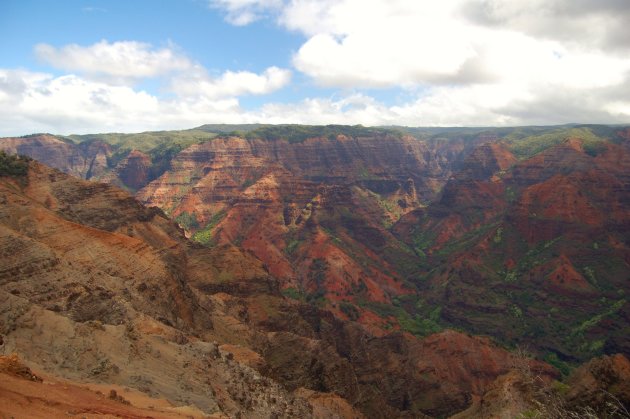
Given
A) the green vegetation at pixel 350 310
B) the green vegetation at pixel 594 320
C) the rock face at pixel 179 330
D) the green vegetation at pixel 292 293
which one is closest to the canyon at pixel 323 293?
the rock face at pixel 179 330

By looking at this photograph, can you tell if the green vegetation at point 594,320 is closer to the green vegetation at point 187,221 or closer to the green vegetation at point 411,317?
the green vegetation at point 411,317

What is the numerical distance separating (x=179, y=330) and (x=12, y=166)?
46737 millimetres

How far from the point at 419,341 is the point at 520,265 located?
54332mm

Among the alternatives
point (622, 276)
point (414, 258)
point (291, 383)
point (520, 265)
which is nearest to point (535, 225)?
point (520, 265)

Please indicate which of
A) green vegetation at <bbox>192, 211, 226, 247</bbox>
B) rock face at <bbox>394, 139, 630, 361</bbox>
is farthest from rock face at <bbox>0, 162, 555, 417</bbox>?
green vegetation at <bbox>192, 211, 226, 247</bbox>

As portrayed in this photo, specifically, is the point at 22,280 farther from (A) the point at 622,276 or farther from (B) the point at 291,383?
(A) the point at 622,276

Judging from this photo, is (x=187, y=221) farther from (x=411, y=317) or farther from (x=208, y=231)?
(x=411, y=317)

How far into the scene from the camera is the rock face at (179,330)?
34.0 m

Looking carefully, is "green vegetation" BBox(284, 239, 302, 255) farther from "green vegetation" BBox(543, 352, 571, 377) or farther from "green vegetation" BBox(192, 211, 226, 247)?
"green vegetation" BBox(543, 352, 571, 377)

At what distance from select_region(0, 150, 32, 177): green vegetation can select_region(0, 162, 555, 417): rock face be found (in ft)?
4.51

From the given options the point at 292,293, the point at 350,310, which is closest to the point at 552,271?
the point at 350,310

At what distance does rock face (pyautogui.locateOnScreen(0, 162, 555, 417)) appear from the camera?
1337 inches

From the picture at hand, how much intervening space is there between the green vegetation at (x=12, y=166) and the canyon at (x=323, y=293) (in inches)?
82.9

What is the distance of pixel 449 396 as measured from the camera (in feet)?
243
